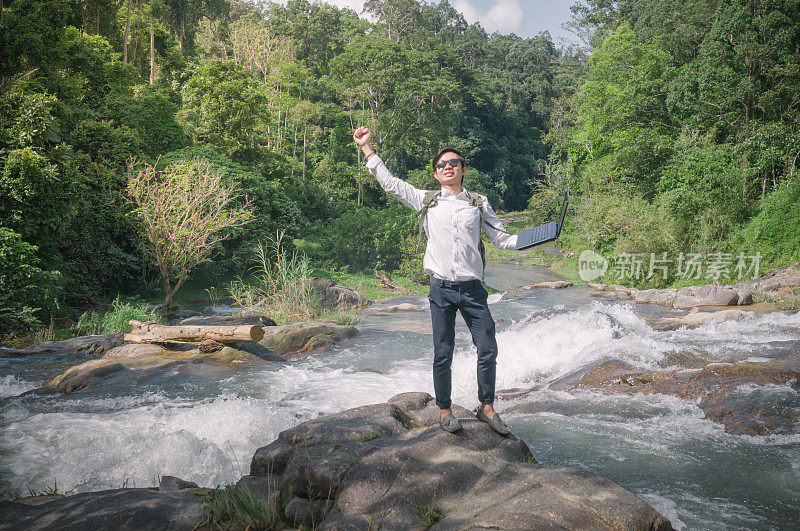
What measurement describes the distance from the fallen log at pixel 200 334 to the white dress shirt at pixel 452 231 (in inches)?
234

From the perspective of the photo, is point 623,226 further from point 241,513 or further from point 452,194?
point 241,513

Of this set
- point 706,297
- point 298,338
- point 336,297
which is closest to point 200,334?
point 298,338

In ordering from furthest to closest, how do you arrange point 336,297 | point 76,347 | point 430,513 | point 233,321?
point 336,297 → point 233,321 → point 76,347 → point 430,513

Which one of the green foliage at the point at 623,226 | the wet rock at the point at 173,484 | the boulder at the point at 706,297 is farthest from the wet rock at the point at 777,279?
the wet rock at the point at 173,484

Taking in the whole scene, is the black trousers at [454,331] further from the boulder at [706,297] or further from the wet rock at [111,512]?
the boulder at [706,297]

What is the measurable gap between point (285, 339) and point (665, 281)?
14.7 m

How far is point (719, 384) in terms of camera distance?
19.9 ft

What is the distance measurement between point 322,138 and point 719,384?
105 feet

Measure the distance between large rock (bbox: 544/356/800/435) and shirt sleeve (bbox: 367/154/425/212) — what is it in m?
3.26

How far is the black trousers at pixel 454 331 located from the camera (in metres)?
3.88

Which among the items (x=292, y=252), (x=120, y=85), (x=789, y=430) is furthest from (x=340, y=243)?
(x=789, y=430)

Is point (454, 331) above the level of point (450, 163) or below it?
below

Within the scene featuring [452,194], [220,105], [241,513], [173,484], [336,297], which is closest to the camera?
[241,513]

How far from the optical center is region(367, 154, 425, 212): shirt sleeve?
4.07m
